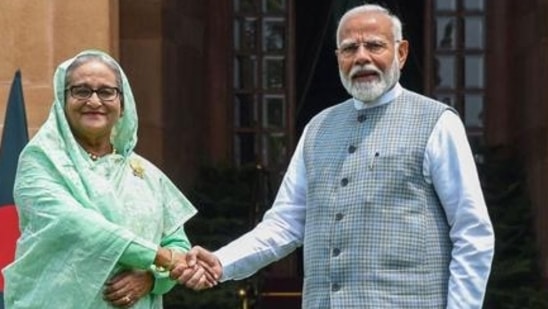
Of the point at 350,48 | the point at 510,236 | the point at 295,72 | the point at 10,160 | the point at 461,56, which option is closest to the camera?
the point at 350,48

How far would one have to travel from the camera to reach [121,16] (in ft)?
38.4

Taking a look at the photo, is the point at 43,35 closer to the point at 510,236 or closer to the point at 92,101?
the point at 510,236

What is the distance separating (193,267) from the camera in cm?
575

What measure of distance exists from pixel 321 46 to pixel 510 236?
86.3 inches

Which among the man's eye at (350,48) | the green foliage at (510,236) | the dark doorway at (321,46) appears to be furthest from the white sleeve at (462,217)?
the dark doorway at (321,46)

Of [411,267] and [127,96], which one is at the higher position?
[127,96]

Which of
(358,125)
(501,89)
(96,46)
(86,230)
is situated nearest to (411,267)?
(358,125)

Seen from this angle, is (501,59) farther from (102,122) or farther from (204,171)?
(102,122)

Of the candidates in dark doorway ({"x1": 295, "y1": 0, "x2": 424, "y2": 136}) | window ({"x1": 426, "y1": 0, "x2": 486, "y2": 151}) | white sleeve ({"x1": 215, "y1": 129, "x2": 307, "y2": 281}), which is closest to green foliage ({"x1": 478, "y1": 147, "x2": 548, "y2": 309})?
window ({"x1": 426, "y1": 0, "x2": 486, "y2": 151})

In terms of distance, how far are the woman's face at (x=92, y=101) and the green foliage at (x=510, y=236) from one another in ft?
19.0

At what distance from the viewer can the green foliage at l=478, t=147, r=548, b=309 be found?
1122cm

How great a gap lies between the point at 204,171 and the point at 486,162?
1.91 metres

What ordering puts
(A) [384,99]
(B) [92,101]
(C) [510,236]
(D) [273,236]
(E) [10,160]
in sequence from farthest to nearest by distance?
(C) [510,236]
(E) [10,160]
(D) [273,236]
(B) [92,101]
(A) [384,99]

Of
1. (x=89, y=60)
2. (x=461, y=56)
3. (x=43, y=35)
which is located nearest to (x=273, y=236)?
(x=89, y=60)
